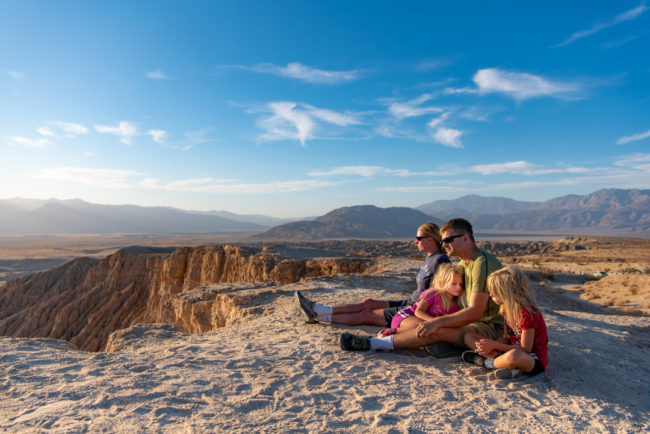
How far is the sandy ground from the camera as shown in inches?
115

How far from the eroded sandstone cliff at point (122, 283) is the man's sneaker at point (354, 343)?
933 centimetres

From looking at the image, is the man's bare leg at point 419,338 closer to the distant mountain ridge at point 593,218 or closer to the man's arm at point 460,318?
the man's arm at point 460,318

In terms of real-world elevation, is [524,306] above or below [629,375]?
above

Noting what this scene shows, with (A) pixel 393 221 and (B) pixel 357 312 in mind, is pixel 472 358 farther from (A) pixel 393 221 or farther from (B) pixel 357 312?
(A) pixel 393 221

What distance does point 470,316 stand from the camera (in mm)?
3938

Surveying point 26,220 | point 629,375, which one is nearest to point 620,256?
point 629,375

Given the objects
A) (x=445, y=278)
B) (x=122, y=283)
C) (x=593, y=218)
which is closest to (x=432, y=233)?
(x=445, y=278)

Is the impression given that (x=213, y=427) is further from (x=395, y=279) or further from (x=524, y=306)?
(x=395, y=279)

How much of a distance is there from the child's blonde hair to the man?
0.10 m

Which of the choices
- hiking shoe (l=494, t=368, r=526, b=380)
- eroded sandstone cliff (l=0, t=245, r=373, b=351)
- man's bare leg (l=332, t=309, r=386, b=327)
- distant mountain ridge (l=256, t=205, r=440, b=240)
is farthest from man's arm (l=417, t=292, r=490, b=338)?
distant mountain ridge (l=256, t=205, r=440, b=240)

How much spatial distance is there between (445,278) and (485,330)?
686 mm

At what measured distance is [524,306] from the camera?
11.8ft

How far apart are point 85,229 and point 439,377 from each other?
188 metres

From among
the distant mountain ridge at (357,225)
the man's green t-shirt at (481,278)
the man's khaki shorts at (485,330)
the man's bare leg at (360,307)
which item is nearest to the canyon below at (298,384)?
the man's bare leg at (360,307)
